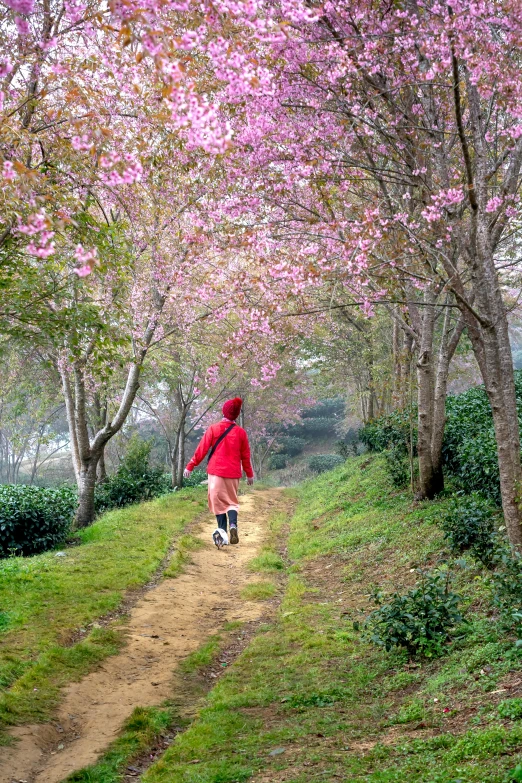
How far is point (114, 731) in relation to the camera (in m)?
5.36

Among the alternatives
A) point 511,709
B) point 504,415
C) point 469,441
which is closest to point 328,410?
point 469,441

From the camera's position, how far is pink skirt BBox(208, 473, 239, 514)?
10617 millimetres

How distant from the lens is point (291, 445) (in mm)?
45156

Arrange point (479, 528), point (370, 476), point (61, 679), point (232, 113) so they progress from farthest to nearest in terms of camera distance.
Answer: point (370, 476) < point (232, 113) < point (479, 528) < point (61, 679)

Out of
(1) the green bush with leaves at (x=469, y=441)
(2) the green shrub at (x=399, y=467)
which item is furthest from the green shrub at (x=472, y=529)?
(2) the green shrub at (x=399, y=467)

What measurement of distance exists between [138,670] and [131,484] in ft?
44.5

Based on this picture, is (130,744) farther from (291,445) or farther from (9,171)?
(291,445)

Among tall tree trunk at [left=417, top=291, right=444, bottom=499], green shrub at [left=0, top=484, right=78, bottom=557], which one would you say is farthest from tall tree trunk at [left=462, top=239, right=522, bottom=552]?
green shrub at [left=0, top=484, right=78, bottom=557]

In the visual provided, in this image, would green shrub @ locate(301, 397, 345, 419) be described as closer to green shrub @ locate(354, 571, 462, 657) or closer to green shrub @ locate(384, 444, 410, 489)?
green shrub @ locate(384, 444, 410, 489)

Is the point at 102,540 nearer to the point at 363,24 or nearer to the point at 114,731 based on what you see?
the point at 114,731

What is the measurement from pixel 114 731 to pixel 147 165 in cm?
592

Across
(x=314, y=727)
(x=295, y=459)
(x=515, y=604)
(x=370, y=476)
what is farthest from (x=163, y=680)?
(x=295, y=459)

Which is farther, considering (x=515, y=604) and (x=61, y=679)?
(x=61, y=679)

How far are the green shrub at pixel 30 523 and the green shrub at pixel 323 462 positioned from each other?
2544 centimetres
